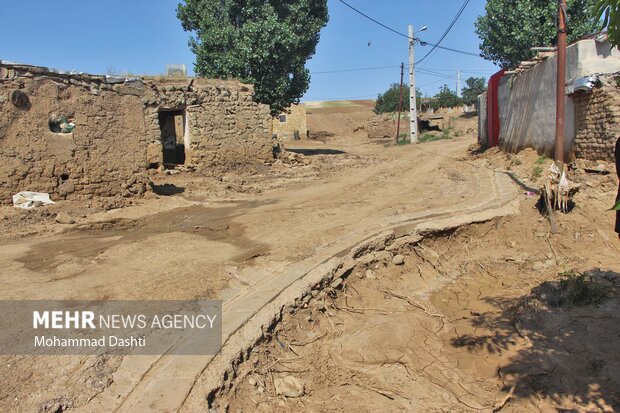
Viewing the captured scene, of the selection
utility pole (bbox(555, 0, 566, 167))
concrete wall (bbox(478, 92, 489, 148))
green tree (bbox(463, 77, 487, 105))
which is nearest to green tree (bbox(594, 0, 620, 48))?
utility pole (bbox(555, 0, 566, 167))

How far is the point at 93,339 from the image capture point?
A: 333cm

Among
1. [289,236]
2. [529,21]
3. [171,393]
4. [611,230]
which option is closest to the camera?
[171,393]

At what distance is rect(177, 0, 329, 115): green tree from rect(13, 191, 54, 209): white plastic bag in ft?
34.8

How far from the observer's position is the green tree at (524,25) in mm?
20141

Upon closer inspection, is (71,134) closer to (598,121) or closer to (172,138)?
(172,138)

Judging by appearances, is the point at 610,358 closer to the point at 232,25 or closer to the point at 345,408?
the point at 345,408

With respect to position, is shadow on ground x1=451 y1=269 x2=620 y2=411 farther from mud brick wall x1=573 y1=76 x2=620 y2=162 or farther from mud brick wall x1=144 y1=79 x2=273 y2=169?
mud brick wall x1=144 y1=79 x2=273 y2=169

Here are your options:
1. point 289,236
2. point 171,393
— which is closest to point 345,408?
point 171,393

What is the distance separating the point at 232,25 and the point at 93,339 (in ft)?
51.9

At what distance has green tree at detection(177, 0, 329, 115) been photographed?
16641mm

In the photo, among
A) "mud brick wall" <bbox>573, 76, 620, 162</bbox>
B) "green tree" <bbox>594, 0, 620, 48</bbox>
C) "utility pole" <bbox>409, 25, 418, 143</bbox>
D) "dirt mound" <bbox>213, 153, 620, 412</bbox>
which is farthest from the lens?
"utility pole" <bbox>409, 25, 418, 143</bbox>

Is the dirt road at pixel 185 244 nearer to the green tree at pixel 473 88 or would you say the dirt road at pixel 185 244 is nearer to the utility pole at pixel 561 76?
the utility pole at pixel 561 76

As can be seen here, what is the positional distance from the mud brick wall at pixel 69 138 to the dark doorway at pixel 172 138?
646 centimetres

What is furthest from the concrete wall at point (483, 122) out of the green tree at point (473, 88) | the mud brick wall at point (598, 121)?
the green tree at point (473, 88)
